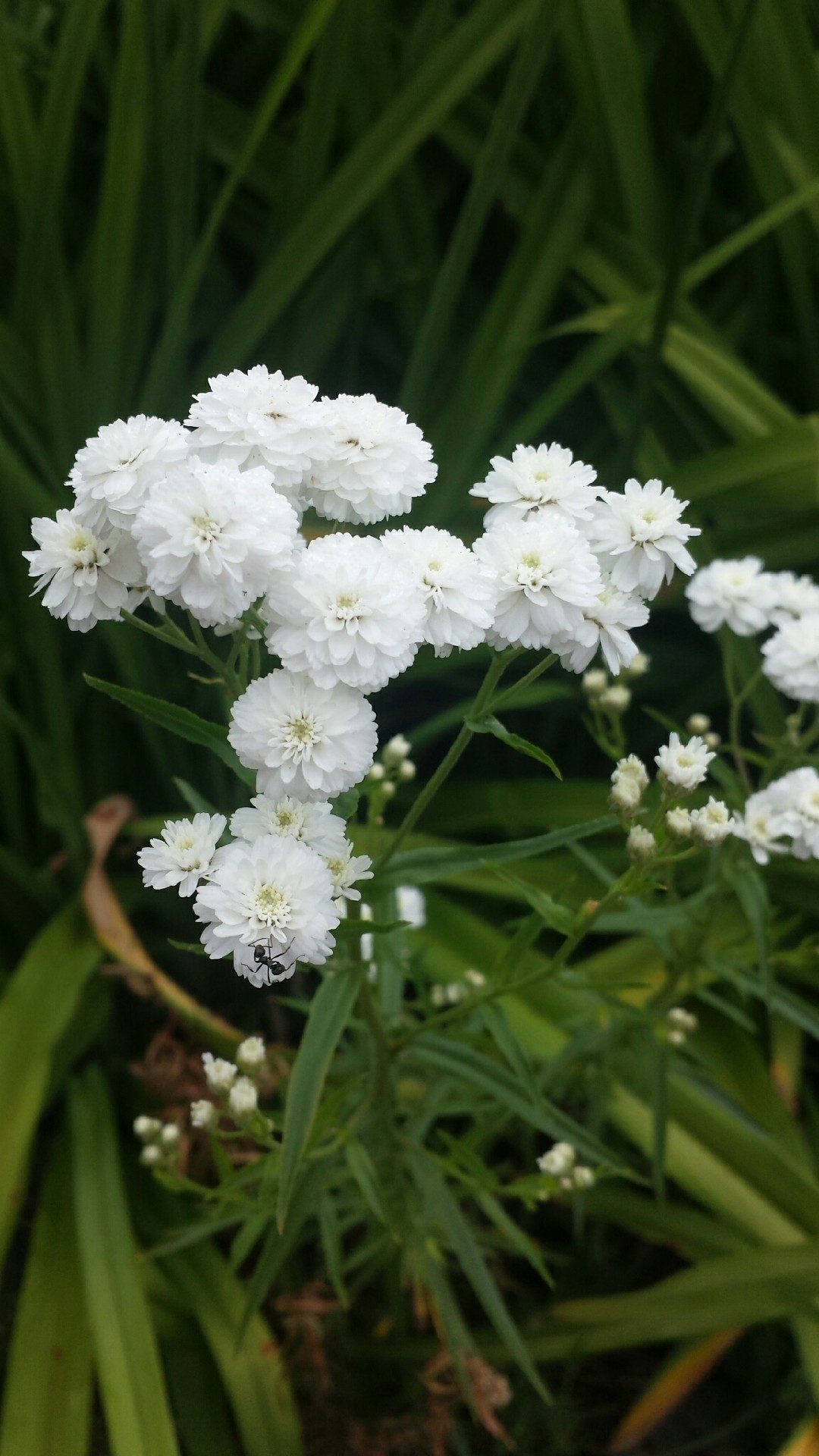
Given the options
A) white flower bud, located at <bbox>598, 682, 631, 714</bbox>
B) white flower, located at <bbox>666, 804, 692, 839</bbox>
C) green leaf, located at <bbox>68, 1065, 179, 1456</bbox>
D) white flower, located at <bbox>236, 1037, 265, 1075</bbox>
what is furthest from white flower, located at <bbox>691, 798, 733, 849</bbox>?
green leaf, located at <bbox>68, 1065, 179, 1456</bbox>

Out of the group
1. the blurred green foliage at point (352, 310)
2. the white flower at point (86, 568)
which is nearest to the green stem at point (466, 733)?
the white flower at point (86, 568)

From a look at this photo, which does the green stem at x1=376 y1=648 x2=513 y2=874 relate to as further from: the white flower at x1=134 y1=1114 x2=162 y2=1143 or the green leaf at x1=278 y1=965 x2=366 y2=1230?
the white flower at x1=134 y1=1114 x2=162 y2=1143

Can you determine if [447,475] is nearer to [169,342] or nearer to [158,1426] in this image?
[169,342]

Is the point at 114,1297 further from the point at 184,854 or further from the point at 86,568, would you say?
the point at 86,568

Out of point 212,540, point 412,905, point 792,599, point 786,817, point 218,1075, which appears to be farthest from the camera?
point 412,905

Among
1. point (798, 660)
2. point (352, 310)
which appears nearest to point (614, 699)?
point (798, 660)

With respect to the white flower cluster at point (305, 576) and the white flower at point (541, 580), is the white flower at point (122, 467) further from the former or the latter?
the white flower at point (541, 580)
